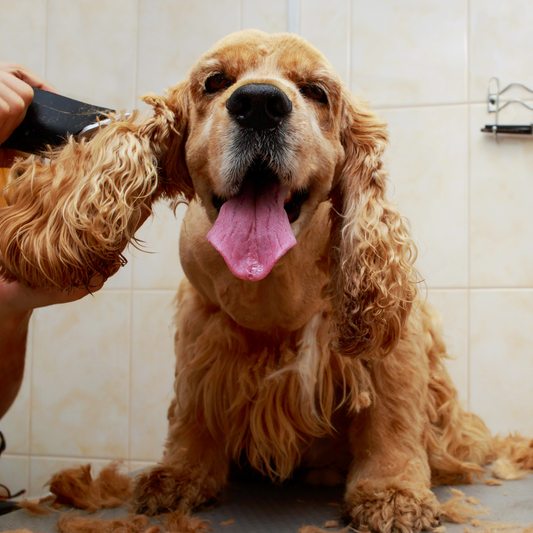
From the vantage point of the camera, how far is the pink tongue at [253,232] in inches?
29.2

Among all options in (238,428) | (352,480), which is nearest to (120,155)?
(238,428)

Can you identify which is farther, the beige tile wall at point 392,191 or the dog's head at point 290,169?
the beige tile wall at point 392,191

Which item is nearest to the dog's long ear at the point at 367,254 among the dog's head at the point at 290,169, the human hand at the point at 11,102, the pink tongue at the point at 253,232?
the dog's head at the point at 290,169

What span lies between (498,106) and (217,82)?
1.03 meters

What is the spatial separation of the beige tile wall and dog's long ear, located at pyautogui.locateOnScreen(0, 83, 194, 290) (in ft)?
3.02

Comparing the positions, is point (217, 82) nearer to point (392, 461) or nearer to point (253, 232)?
point (253, 232)

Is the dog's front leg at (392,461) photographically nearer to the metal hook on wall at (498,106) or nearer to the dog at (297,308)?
the dog at (297,308)

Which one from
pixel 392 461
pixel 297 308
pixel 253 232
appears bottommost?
pixel 392 461

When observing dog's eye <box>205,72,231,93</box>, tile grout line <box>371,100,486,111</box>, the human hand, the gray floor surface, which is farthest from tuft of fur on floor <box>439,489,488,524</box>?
tile grout line <box>371,100,486,111</box>

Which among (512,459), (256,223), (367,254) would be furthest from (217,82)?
(512,459)

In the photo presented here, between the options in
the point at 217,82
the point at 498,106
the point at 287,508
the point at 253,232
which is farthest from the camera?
the point at 498,106

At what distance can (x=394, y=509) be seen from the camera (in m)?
0.86

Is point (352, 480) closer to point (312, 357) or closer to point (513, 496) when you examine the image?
point (312, 357)

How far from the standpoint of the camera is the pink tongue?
0.74 m
